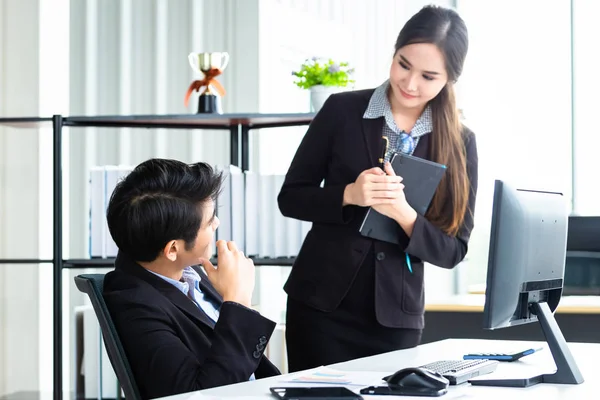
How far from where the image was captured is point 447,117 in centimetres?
212

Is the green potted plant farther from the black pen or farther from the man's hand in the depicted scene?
the man's hand

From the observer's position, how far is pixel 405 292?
2.02 metres

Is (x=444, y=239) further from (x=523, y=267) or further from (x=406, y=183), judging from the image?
(x=523, y=267)

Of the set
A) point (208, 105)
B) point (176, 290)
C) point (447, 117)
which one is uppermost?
point (208, 105)

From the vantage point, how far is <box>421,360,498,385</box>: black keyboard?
1.49 m

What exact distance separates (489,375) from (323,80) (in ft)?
5.84

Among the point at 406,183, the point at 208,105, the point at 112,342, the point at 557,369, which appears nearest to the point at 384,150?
the point at 406,183

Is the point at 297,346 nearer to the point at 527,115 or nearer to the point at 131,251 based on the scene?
the point at 131,251

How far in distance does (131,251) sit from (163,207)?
109 mm

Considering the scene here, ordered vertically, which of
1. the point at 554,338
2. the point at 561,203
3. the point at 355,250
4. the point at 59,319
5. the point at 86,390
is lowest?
the point at 86,390

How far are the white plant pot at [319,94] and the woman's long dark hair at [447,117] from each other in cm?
106
